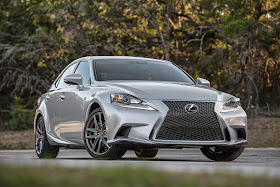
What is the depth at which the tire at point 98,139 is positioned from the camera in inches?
385

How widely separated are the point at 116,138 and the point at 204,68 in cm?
1756

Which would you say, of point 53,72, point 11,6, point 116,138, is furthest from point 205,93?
point 11,6

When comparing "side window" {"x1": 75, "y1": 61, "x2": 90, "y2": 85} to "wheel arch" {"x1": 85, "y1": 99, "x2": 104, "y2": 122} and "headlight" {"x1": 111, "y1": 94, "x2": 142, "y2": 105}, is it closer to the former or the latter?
"wheel arch" {"x1": 85, "y1": 99, "x2": 104, "y2": 122}

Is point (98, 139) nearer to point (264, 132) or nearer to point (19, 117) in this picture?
point (264, 132)

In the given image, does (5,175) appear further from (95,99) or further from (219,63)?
(219,63)

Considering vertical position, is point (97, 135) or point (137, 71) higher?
point (137, 71)

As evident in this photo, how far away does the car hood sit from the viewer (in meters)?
9.73

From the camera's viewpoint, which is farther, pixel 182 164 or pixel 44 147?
pixel 44 147

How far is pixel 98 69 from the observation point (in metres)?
11.1

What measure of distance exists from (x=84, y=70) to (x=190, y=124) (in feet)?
8.38

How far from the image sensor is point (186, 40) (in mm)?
27906

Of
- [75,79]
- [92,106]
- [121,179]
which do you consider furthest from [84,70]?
[121,179]

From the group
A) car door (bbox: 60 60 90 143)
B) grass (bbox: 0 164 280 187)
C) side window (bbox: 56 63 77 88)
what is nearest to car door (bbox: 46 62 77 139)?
side window (bbox: 56 63 77 88)

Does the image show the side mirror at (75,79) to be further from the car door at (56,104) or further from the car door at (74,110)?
the car door at (56,104)
